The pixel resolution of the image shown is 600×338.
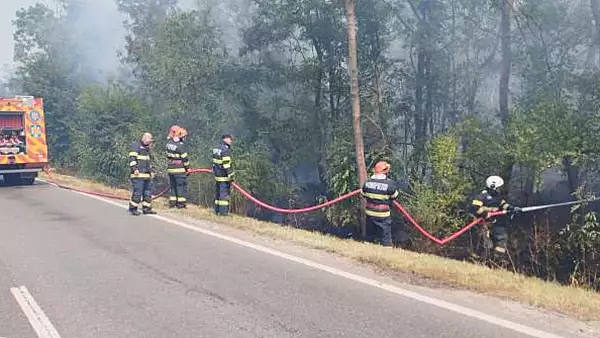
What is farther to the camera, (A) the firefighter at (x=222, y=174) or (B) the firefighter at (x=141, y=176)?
(B) the firefighter at (x=141, y=176)

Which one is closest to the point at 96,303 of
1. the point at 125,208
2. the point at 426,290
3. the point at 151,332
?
the point at 151,332

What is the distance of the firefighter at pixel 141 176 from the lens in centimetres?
1112

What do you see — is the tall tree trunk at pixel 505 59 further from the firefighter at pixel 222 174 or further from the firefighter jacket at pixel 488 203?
the firefighter at pixel 222 174

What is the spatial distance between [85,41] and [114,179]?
52.8ft

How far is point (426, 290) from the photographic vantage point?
5.58m

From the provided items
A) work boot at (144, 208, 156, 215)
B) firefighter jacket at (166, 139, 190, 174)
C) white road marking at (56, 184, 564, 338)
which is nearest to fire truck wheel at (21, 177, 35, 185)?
firefighter jacket at (166, 139, 190, 174)

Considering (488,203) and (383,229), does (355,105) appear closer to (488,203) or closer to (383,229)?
(488,203)

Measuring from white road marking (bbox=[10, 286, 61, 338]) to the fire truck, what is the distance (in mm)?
13083

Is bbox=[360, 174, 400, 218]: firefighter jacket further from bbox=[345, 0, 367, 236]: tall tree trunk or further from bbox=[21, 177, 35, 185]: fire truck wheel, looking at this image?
bbox=[21, 177, 35, 185]: fire truck wheel

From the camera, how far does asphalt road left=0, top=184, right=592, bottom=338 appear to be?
15.0 ft

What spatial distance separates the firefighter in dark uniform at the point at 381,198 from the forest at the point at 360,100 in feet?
19.6

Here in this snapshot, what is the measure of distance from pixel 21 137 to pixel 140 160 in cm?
853

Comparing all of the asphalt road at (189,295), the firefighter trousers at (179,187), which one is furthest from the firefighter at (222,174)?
the asphalt road at (189,295)

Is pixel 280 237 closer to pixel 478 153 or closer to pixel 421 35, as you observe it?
pixel 478 153
